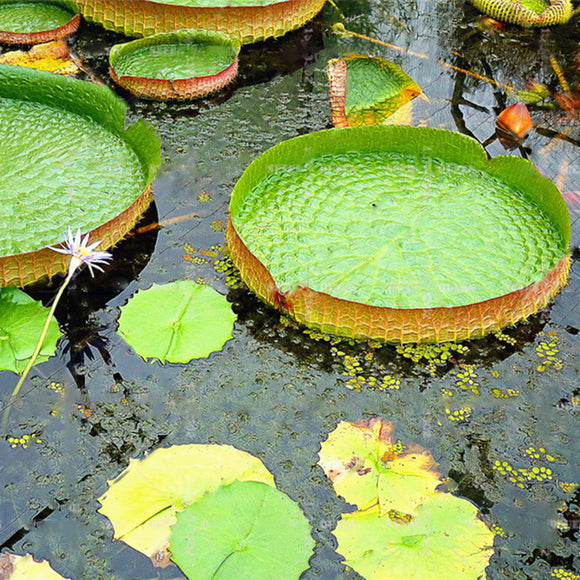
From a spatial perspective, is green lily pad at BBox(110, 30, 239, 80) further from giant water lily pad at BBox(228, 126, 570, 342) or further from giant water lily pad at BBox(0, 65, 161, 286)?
giant water lily pad at BBox(228, 126, 570, 342)

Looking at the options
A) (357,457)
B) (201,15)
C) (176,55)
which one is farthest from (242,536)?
(201,15)

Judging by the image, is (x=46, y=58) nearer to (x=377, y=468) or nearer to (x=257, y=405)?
(x=257, y=405)

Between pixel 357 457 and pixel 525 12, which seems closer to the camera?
pixel 357 457

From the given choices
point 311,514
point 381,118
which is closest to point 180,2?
point 381,118

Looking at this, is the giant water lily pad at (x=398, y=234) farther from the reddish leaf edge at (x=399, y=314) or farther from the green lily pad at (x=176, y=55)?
the green lily pad at (x=176, y=55)

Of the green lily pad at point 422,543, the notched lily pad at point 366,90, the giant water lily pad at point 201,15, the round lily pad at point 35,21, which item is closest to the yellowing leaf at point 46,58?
the round lily pad at point 35,21

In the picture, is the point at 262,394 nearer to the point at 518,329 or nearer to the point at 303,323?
the point at 303,323
